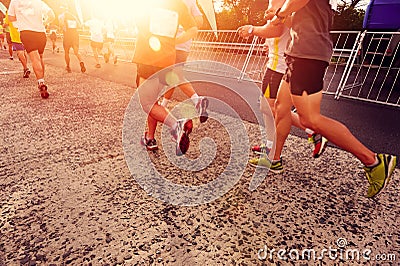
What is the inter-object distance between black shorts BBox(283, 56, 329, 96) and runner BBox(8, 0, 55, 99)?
447 centimetres

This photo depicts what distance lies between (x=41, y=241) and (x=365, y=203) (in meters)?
2.24

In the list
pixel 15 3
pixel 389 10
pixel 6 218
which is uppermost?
pixel 389 10

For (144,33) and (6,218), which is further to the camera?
(144,33)

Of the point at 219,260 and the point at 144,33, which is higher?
the point at 144,33

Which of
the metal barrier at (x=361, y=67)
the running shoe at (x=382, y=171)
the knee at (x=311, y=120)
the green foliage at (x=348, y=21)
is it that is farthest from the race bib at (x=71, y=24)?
the green foliage at (x=348, y=21)

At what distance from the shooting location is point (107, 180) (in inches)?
89.2

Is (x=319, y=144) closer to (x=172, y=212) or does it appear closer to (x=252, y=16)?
(x=172, y=212)

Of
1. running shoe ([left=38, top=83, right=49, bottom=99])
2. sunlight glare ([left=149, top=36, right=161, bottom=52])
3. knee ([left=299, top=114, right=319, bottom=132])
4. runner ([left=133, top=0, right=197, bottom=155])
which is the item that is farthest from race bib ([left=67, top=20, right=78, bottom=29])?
knee ([left=299, top=114, right=319, bottom=132])

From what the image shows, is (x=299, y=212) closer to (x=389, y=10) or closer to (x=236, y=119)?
(x=236, y=119)

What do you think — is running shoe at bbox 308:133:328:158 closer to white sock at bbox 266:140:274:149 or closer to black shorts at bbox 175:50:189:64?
white sock at bbox 266:140:274:149

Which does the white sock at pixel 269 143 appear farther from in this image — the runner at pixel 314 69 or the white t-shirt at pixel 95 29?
the white t-shirt at pixel 95 29

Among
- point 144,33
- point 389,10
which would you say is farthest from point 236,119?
point 389,10

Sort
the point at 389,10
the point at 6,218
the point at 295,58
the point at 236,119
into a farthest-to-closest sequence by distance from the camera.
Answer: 1. the point at 389,10
2. the point at 236,119
3. the point at 295,58
4. the point at 6,218

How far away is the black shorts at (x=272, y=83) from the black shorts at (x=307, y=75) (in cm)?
56
